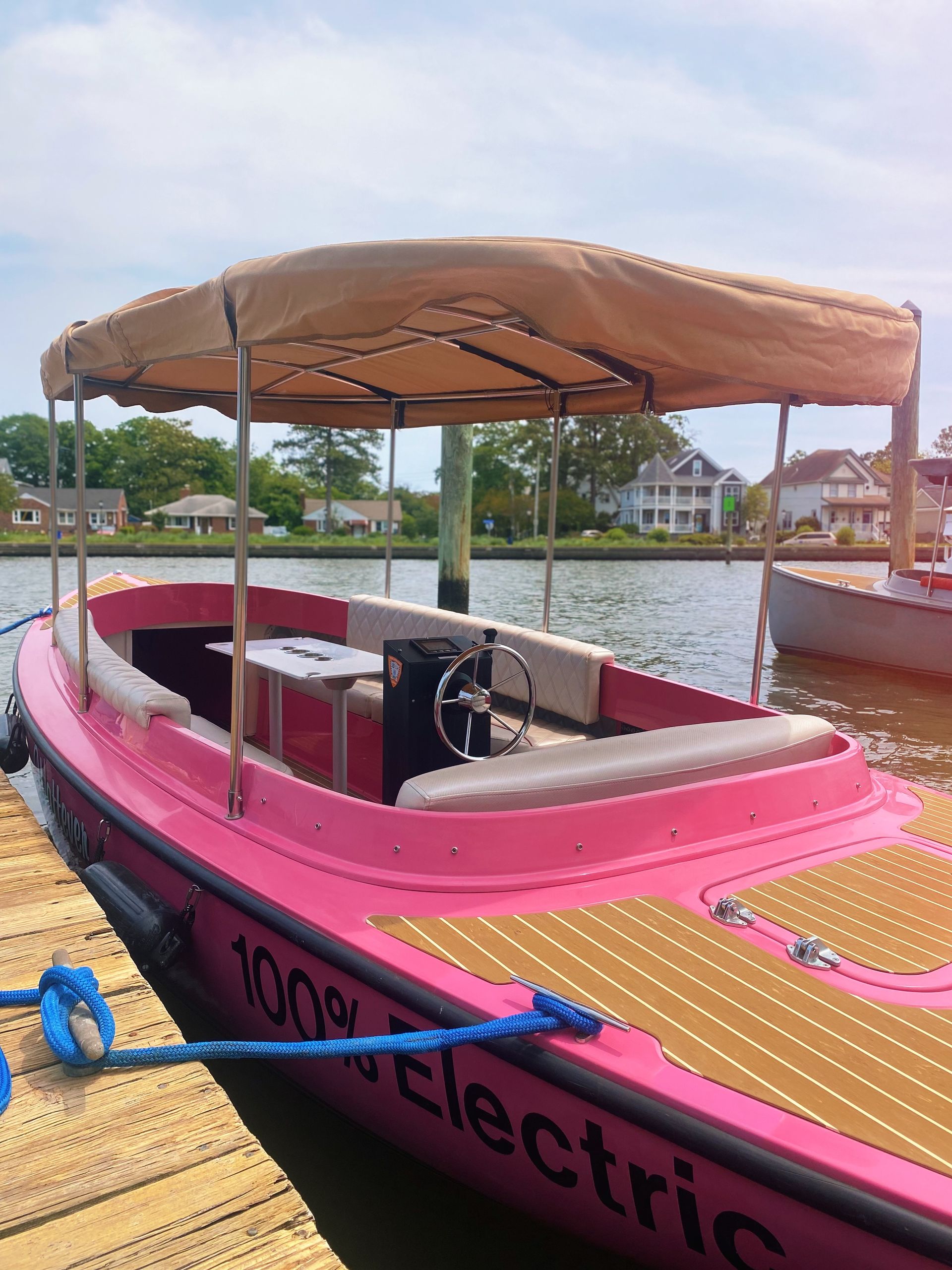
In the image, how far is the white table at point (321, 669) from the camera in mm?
3445

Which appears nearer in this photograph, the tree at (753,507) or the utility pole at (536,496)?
the utility pole at (536,496)

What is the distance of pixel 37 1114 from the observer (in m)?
1.70

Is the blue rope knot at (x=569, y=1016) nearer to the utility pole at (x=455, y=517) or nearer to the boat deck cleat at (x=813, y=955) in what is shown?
the boat deck cleat at (x=813, y=955)

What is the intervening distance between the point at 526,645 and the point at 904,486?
33.8 ft

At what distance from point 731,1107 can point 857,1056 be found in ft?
0.92

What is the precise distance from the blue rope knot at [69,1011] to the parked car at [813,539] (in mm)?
46524

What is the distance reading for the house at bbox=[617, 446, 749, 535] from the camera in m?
65.2

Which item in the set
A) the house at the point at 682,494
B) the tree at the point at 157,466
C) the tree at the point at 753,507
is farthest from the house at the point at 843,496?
the tree at the point at 157,466

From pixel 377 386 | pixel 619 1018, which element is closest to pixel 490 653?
pixel 619 1018

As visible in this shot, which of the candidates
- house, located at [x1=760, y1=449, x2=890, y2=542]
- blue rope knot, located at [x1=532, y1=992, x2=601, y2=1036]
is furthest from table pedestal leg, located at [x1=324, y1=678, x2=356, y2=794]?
house, located at [x1=760, y1=449, x2=890, y2=542]

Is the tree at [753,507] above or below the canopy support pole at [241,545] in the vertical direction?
above

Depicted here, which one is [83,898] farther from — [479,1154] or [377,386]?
[377,386]

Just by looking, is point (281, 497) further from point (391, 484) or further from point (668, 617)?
point (391, 484)

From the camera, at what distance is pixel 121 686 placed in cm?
339
